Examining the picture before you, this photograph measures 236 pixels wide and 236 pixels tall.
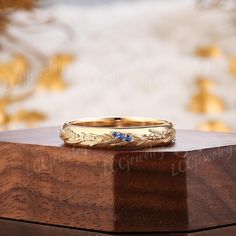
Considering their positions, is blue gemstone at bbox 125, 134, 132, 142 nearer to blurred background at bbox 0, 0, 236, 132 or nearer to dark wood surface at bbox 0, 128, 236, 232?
dark wood surface at bbox 0, 128, 236, 232

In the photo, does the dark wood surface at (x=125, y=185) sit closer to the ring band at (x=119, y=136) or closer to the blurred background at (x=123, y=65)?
the ring band at (x=119, y=136)

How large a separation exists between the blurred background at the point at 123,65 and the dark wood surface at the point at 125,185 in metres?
0.77

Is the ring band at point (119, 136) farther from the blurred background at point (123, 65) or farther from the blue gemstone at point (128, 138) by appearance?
the blurred background at point (123, 65)

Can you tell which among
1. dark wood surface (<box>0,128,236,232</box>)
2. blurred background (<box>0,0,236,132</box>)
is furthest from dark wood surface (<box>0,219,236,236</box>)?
blurred background (<box>0,0,236,132</box>)

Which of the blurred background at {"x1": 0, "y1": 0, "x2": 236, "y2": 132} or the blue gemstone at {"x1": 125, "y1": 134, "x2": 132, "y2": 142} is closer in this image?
the blue gemstone at {"x1": 125, "y1": 134, "x2": 132, "y2": 142}

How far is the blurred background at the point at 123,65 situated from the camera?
1.73 metres

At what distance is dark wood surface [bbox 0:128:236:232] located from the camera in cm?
74

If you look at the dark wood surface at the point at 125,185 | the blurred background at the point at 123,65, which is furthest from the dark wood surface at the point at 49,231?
the blurred background at the point at 123,65

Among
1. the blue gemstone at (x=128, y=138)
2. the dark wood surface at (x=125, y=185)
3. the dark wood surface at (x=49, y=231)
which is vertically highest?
the blue gemstone at (x=128, y=138)

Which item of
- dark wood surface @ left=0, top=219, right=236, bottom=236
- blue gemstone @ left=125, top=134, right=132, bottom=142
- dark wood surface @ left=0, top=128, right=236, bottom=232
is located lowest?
dark wood surface @ left=0, top=219, right=236, bottom=236

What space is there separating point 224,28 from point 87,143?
50.8 inches

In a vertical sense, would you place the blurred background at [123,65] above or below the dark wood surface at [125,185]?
above

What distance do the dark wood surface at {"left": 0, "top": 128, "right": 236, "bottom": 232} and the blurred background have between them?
2.51ft

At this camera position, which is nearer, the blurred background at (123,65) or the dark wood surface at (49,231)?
the dark wood surface at (49,231)
